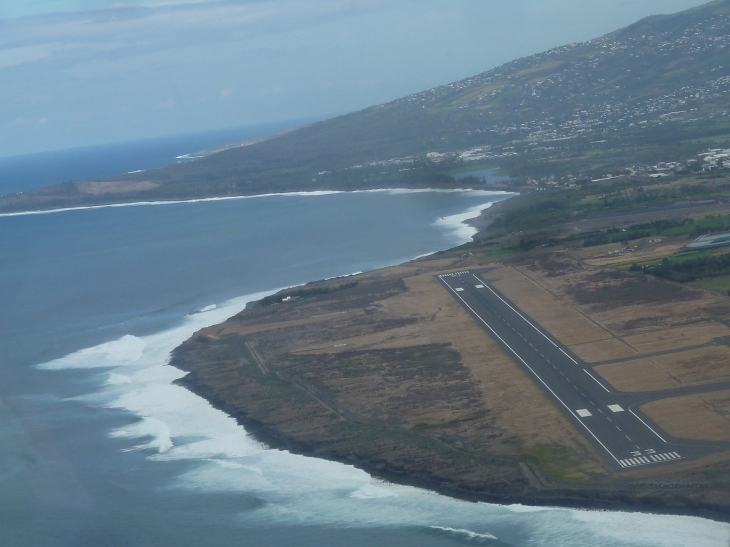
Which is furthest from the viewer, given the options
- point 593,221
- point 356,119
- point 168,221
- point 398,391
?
point 356,119

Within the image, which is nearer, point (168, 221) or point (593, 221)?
point (593, 221)

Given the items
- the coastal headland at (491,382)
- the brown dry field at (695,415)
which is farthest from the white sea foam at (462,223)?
the brown dry field at (695,415)

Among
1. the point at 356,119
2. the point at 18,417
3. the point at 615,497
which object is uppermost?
the point at 356,119

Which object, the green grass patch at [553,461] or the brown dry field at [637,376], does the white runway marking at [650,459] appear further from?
the brown dry field at [637,376]

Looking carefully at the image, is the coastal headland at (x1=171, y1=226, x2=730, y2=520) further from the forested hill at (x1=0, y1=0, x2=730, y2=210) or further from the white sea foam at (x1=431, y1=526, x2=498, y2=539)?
the forested hill at (x1=0, y1=0, x2=730, y2=210)

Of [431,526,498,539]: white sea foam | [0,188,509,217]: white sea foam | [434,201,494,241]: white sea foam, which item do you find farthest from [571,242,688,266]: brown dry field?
[0,188,509,217]: white sea foam

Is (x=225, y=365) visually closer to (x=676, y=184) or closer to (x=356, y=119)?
(x=676, y=184)

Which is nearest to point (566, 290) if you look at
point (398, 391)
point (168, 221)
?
point (398, 391)
